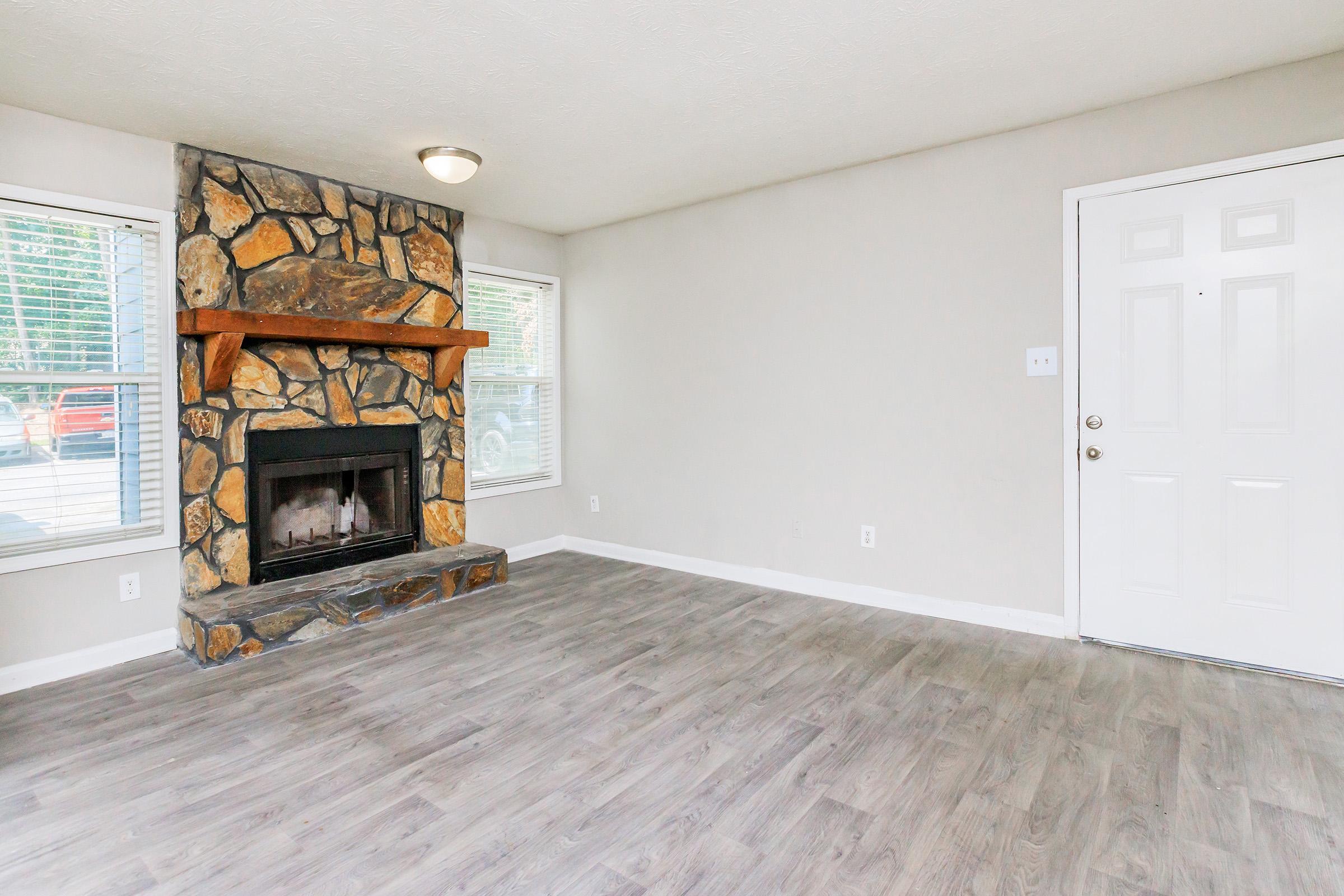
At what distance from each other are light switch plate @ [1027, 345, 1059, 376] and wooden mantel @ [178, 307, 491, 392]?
308 cm

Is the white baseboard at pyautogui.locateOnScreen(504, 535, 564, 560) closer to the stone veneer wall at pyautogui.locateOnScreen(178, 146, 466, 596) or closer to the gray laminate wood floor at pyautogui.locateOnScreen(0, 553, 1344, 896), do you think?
the stone veneer wall at pyautogui.locateOnScreen(178, 146, 466, 596)

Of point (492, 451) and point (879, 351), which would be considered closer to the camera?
point (879, 351)

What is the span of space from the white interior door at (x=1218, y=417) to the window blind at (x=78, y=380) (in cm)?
441

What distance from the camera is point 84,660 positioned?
3031mm

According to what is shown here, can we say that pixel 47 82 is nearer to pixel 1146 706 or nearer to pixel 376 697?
pixel 376 697

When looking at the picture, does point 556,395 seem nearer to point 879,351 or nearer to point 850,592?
point 879,351

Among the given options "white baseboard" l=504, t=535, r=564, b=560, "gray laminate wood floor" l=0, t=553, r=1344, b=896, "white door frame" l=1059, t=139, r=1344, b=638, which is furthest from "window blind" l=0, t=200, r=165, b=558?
"white door frame" l=1059, t=139, r=1344, b=638

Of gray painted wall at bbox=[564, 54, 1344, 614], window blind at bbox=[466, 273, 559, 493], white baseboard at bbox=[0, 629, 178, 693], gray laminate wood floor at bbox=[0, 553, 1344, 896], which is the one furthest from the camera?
window blind at bbox=[466, 273, 559, 493]

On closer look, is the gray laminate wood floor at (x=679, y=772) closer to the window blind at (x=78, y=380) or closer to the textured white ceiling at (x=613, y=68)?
the window blind at (x=78, y=380)

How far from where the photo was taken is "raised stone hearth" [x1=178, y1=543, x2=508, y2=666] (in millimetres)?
3088

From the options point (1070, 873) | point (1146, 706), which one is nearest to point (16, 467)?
point (1070, 873)

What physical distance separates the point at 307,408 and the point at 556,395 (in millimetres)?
1910

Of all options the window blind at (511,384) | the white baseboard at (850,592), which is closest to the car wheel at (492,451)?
the window blind at (511,384)

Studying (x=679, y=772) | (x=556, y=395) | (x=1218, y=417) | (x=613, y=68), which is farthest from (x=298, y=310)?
(x=1218, y=417)
